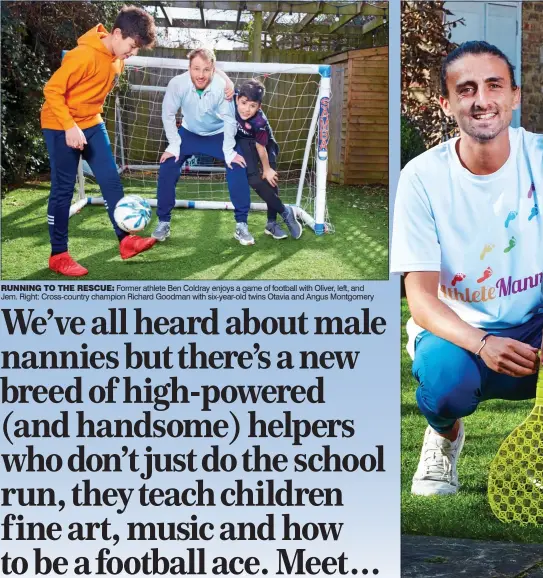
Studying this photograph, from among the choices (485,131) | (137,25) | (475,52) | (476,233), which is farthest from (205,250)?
(475,52)

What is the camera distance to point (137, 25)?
3359mm

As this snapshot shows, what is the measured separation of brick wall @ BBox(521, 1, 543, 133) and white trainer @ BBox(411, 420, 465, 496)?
3.72 ft

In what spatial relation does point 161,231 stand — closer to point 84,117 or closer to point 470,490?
point 84,117

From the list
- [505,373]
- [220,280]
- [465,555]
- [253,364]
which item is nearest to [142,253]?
[220,280]

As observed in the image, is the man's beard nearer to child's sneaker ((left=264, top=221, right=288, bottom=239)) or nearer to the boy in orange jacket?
child's sneaker ((left=264, top=221, right=288, bottom=239))

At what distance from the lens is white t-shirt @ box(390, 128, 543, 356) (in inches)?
130

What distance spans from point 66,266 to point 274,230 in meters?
0.73

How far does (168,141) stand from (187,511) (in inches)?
50.7

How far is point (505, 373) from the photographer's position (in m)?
3.36

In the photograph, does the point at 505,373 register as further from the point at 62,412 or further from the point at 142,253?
the point at 62,412

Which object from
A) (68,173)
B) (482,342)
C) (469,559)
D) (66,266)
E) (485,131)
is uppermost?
(485,131)

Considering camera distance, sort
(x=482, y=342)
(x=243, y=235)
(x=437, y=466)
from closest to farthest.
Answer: (x=482, y=342), (x=243, y=235), (x=437, y=466)

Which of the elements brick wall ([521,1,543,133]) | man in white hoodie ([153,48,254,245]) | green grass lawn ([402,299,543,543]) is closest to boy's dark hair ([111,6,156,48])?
man in white hoodie ([153,48,254,245])

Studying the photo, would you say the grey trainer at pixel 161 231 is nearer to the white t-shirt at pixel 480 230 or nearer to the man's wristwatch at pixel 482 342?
the white t-shirt at pixel 480 230
